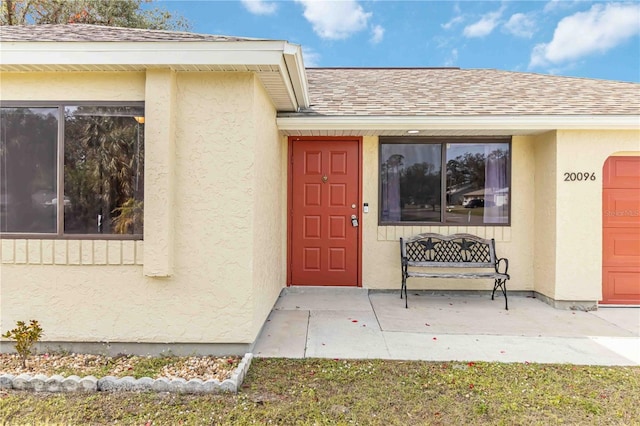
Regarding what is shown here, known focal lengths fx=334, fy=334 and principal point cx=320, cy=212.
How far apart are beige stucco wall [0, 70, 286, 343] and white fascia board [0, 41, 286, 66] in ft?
0.77

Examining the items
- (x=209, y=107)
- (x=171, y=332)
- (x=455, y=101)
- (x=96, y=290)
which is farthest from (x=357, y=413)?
(x=455, y=101)

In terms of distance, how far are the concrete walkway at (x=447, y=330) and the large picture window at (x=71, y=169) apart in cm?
221

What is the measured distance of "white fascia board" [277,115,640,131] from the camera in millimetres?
4812

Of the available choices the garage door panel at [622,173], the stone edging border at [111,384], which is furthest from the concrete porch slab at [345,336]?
the garage door panel at [622,173]

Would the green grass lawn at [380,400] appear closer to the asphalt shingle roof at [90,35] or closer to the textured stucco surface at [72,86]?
the textured stucco surface at [72,86]

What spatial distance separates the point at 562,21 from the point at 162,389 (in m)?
14.3

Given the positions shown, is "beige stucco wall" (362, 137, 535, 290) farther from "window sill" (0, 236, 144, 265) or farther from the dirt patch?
"window sill" (0, 236, 144, 265)

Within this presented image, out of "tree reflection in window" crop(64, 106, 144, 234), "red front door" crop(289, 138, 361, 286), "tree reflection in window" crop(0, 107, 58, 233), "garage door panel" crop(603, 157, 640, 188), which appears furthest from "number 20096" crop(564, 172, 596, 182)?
"tree reflection in window" crop(0, 107, 58, 233)

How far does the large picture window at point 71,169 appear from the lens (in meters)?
3.42

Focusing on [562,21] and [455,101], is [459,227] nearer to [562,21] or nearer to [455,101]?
[455,101]

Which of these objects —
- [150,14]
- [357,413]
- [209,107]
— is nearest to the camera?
[357,413]

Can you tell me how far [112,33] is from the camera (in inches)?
149

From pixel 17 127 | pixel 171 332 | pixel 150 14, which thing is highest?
pixel 150 14

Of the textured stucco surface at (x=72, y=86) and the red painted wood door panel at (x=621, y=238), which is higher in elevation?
the textured stucco surface at (x=72, y=86)
